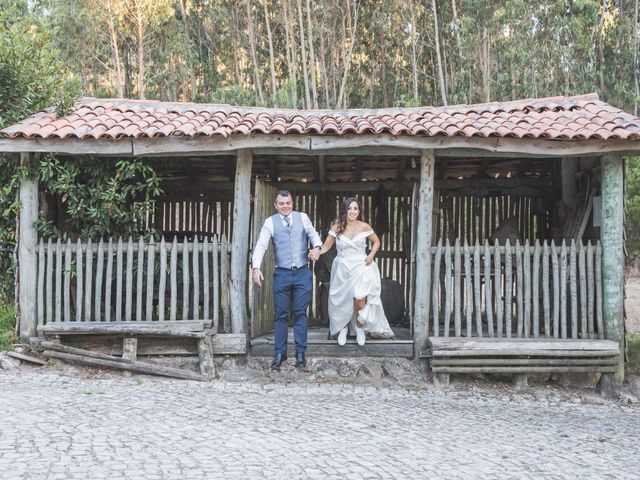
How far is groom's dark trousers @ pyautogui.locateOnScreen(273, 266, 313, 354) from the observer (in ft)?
23.6

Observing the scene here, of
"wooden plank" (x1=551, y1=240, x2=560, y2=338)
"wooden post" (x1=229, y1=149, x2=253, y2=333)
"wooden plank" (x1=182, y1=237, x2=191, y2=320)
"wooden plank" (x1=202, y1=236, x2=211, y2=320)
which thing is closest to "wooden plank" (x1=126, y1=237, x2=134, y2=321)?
"wooden plank" (x1=182, y1=237, x2=191, y2=320)

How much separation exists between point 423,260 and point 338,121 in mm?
1938

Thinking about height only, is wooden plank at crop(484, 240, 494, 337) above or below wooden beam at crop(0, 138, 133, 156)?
below

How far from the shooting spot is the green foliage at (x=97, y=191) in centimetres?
761

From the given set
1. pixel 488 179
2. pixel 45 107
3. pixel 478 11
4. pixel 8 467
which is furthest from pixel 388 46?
pixel 8 467

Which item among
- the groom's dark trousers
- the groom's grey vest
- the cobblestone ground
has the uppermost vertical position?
the groom's grey vest

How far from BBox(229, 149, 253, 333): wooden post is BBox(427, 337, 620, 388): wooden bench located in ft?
7.30

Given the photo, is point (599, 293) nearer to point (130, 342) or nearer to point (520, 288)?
point (520, 288)

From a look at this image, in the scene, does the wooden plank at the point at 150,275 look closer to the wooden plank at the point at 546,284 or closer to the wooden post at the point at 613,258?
the wooden plank at the point at 546,284

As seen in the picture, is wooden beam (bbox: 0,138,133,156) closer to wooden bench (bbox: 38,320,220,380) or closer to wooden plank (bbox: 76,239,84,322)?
wooden plank (bbox: 76,239,84,322)

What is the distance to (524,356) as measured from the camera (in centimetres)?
733

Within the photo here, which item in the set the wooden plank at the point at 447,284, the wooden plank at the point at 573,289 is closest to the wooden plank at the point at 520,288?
the wooden plank at the point at 573,289

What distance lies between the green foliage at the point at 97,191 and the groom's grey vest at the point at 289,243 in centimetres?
167

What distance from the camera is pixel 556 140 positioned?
7203 millimetres
